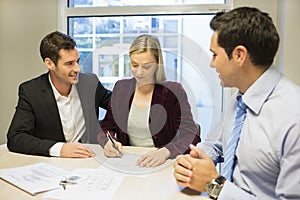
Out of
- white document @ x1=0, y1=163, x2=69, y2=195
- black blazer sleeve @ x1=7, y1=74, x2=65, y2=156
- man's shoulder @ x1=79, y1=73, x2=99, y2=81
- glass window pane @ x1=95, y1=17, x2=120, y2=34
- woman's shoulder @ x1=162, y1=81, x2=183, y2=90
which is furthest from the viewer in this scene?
glass window pane @ x1=95, y1=17, x2=120, y2=34

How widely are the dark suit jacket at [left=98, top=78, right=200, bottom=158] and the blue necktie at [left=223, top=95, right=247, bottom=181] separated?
1.79ft

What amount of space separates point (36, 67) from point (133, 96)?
146 centimetres

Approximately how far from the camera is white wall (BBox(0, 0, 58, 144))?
2.72 m

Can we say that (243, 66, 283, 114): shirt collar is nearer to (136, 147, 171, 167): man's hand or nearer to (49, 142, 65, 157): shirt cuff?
(136, 147, 171, 167): man's hand

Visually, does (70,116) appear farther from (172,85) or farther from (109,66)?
(172,85)

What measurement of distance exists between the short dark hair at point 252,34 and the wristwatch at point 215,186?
1.27 ft

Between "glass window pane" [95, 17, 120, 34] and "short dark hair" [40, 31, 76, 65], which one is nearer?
"short dark hair" [40, 31, 76, 65]

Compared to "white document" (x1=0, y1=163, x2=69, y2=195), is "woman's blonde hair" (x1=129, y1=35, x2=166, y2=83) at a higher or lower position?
higher

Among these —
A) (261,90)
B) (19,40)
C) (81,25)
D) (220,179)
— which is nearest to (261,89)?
(261,90)

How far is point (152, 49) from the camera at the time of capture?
162cm

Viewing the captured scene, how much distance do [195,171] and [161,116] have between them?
73cm

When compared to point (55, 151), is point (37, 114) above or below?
above

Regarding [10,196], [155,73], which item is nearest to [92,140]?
[155,73]

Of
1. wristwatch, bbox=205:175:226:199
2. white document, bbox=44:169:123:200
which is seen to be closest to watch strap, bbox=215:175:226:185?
wristwatch, bbox=205:175:226:199
